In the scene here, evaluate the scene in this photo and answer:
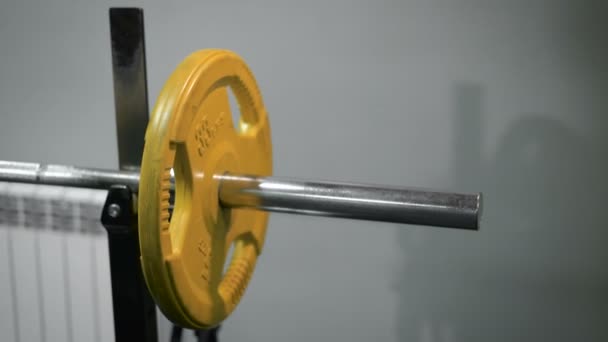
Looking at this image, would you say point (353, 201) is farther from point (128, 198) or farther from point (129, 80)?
point (129, 80)

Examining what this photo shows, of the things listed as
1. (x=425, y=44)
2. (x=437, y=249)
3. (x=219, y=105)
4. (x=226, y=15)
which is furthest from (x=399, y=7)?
(x=219, y=105)

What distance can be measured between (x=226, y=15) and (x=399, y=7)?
39 centimetres

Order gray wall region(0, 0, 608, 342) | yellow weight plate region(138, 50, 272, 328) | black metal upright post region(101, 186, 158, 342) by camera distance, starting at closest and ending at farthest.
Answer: yellow weight plate region(138, 50, 272, 328), black metal upright post region(101, 186, 158, 342), gray wall region(0, 0, 608, 342)

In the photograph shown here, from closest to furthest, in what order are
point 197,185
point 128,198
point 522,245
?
point 197,185 → point 128,198 → point 522,245

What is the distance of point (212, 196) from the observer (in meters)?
0.79

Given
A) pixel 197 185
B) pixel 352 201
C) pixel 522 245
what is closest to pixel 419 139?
pixel 522 245

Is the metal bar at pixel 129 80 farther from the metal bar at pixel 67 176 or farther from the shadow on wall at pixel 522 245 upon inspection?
the shadow on wall at pixel 522 245

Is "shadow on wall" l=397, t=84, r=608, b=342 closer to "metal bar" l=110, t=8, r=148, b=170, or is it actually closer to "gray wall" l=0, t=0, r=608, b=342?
"gray wall" l=0, t=0, r=608, b=342

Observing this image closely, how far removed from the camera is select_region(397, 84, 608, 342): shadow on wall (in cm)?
125

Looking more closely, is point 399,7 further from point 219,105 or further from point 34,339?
point 34,339

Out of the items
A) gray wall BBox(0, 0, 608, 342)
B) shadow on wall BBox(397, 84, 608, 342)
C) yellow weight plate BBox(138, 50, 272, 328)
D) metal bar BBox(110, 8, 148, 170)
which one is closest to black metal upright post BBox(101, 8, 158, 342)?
metal bar BBox(110, 8, 148, 170)

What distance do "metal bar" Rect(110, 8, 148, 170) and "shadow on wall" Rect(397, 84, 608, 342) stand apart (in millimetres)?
632

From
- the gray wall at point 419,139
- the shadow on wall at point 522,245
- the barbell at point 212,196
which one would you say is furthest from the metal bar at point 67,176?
the shadow on wall at point 522,245

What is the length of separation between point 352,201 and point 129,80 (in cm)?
41
